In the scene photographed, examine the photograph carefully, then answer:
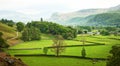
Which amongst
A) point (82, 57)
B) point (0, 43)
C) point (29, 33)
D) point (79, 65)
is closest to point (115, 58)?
point (79, 65)

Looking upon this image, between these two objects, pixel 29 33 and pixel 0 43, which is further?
pixel 29 33

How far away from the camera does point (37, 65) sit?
3396 inches

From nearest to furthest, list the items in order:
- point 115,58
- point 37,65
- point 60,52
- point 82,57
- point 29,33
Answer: point 115,58 → point 37,65 → point 82,57 → point 60,52 → point 29,33

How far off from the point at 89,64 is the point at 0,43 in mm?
48706

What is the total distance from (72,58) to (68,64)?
1697 centimetres

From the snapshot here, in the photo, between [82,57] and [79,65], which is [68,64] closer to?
[79,65]

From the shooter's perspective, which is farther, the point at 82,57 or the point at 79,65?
the point at 82,57

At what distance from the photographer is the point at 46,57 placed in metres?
110

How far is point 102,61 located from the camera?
98000mm

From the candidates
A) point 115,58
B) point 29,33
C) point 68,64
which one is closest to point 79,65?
point 68,64

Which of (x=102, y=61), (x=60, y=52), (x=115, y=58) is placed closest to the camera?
(x=115, y=58)

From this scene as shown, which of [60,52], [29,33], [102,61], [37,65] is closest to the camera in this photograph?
[37,65]

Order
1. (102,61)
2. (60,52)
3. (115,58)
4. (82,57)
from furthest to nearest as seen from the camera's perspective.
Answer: (60,52) → (82,57) → (102,61) → (115,58)

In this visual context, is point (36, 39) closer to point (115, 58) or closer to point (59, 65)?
point (59, 65)
